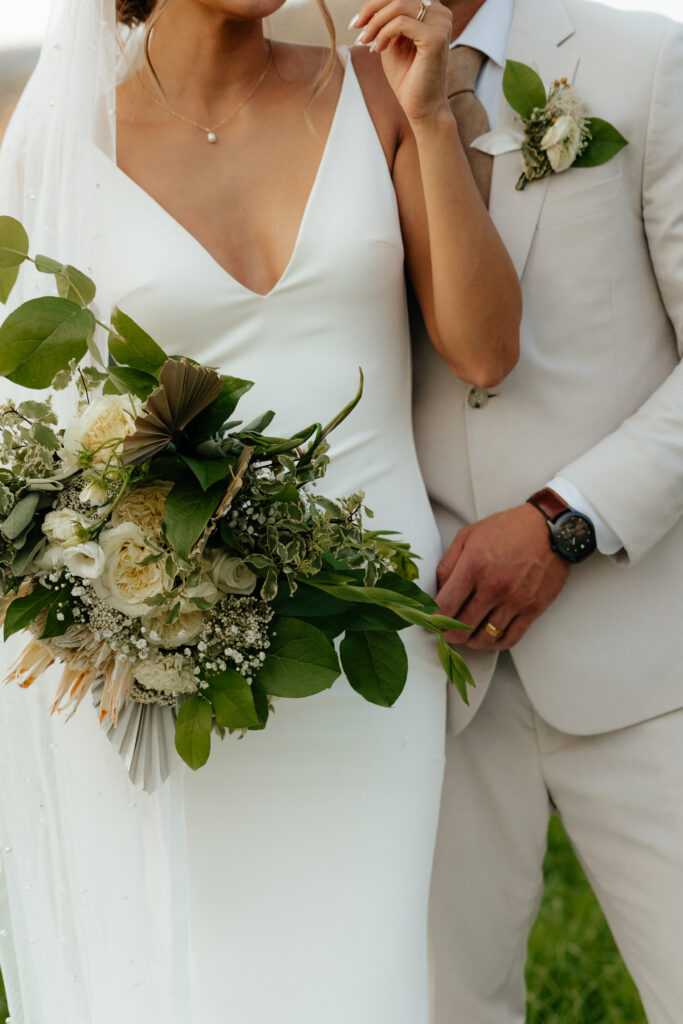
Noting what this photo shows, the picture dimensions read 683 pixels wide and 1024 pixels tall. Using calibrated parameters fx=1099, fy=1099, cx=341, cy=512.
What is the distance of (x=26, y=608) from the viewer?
5.19ft

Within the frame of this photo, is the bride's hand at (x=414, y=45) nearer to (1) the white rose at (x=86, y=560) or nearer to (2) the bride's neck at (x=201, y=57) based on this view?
(2) the bride's neck at (x=201, y=57)

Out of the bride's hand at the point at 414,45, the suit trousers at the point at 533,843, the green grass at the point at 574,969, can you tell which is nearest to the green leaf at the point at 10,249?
the bride's hand at the point at 414,45

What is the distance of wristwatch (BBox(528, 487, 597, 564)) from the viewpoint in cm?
214

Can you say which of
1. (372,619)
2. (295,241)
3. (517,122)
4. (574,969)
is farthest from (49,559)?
(574,969)

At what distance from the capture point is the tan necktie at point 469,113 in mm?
2201

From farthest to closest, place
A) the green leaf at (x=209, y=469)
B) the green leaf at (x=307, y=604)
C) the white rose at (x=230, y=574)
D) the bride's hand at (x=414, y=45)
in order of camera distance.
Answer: the bride's hand at (x=414, y=45) → the green leaf at (x=307, y=604) → the white rose at (x=230, y=574) → the green leaf at (x=209, y=469)

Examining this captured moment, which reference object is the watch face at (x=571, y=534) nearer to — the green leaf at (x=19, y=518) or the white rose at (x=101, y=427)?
the white rose at (x=101, y=427)

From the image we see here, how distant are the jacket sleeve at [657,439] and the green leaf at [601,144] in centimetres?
7

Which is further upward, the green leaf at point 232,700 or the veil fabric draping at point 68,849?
the green leaf at point 232,700

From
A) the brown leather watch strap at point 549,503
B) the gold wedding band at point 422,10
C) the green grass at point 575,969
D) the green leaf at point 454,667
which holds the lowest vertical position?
the green grass at point 575,969

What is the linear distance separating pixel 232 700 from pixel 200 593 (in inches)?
7.4

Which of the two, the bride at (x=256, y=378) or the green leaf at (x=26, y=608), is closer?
the green leaf at (x=26, y=608)

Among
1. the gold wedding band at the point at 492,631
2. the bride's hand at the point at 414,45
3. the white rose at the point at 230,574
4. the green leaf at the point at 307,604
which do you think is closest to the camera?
the white rose at the point at 230,574

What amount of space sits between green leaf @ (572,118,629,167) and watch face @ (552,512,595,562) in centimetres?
69
